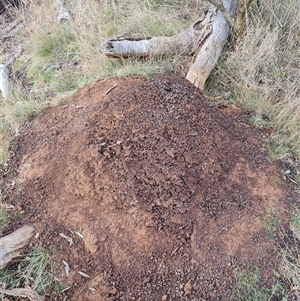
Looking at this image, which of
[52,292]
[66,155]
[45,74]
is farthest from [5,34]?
[52,292]

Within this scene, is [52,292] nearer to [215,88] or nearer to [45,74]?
[215,88]

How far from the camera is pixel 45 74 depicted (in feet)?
12.5

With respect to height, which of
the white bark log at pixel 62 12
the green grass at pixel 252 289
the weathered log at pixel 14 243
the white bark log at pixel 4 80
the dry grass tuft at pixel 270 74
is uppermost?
the white bark log at pixel 62 12

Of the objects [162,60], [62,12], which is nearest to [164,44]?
[162,60]

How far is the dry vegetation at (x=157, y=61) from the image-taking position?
2.90 m

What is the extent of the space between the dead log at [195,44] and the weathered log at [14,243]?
1.79m

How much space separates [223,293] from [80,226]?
3.17 feet

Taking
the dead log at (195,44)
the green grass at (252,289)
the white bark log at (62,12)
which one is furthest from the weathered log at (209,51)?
the white bark log at (62,12)

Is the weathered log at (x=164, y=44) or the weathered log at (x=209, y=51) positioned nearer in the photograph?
the weathered log at (x=209, y=51)

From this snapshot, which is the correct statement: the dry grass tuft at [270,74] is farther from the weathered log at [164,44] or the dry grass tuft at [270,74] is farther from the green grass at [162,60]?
the weathered log at [164,44]

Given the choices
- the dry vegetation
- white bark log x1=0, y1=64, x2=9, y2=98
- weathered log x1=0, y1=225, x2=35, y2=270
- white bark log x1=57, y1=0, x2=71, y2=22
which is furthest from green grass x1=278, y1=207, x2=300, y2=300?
white bark log x1=57, y1=0, x2=71, y2=22

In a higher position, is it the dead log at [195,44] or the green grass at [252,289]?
the dead log at [195,44]

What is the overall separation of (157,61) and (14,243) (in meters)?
2.11

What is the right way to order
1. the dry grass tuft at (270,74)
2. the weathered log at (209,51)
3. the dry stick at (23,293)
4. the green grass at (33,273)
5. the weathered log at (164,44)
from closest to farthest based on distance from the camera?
the dry stick at (23,293) → the green grass at (33,273) → the dry grass tuft at (270,74) → the weathered log at (209,51) → the weathered log at (164,44)
